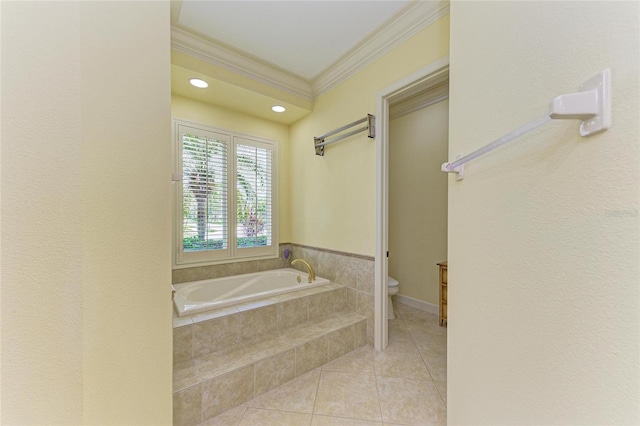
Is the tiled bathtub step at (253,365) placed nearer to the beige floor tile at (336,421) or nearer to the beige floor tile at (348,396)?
the beige floor tile at (348,396)

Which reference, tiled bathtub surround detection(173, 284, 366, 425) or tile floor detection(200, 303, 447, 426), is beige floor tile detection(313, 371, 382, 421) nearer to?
tile floor detection(200, 303, 447, 426)

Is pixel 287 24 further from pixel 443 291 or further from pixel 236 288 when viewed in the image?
pixel 443 291

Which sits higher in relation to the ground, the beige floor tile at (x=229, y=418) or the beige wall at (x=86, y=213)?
the beige wall at (x=86, y=213)

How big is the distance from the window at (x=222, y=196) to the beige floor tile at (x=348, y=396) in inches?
65.3

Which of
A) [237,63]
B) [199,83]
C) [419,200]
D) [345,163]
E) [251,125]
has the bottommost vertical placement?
[419,200]

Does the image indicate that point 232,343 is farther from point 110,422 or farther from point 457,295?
point 457,295

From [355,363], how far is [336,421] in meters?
0.60

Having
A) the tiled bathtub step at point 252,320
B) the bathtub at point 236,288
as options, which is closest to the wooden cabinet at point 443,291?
the tiled bathtub step at point 252,320

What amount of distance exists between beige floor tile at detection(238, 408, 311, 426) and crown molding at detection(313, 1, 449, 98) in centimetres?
269

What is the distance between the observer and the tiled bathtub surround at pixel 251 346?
1451 millimetres

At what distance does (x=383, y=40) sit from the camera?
2.03m


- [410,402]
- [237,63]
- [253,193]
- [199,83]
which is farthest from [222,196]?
[410,402]

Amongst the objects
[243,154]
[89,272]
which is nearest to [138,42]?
[89,272]

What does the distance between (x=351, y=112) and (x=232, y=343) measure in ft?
7.29
